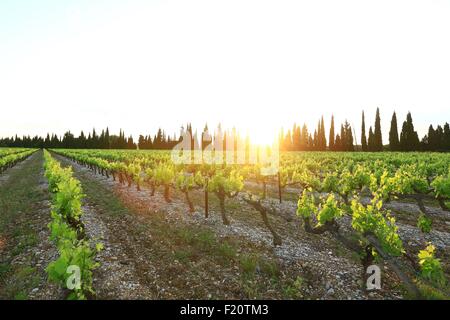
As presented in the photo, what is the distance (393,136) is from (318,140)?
23625mm

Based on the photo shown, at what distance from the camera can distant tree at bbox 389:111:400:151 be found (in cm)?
6793

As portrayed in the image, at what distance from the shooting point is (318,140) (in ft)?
295

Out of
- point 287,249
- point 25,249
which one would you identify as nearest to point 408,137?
Answer: point 287,249

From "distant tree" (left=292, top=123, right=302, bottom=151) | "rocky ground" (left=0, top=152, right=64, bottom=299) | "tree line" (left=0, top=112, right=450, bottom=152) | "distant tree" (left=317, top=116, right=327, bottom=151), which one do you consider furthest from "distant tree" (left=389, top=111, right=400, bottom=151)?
"rocky ground" (left=0, top=152, right=64, bottom=299)

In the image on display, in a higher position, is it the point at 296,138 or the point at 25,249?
the point at 296,138

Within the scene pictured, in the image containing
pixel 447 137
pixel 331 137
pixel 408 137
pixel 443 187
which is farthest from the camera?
pixel 331 137

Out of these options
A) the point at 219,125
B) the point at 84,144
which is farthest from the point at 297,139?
the point at 84,144

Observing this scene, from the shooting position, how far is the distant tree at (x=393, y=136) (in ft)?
223

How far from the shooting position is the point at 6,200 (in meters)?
20.5

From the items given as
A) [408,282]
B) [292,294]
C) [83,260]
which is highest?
[83,260]

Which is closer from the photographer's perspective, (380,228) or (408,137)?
(380,228)

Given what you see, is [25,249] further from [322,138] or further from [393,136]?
[322,138]
